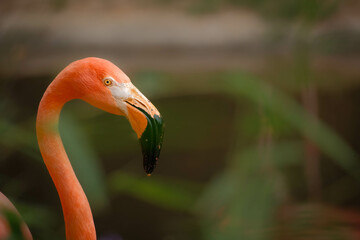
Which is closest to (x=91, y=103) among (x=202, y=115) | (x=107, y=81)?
(x=107, y=81)

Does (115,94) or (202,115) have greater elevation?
(115,94)

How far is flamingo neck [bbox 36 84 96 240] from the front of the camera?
2.24ft

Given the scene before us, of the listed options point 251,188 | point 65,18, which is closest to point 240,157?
point 251,188

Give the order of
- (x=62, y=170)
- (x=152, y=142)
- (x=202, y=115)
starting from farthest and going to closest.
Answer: (x=202, y=115) → (x=62, y=170) → (x=152, y=142)

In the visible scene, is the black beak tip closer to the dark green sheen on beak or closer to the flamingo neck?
the dark green sheen on beak

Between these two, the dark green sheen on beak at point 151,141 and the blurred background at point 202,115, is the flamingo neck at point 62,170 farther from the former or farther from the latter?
the dark green sheen on beak at point 151,141

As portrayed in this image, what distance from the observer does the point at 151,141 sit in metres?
0.60

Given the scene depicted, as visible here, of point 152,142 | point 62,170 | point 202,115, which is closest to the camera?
point 152,142

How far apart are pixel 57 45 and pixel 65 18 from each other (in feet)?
0.67

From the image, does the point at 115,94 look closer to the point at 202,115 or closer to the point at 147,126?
the point at 147,126

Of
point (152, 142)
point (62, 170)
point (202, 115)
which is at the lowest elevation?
point (202, 115)

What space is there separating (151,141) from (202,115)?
4.17 feet

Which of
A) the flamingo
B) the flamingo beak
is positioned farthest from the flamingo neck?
the flamingo beak

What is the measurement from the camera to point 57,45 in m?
2.25
